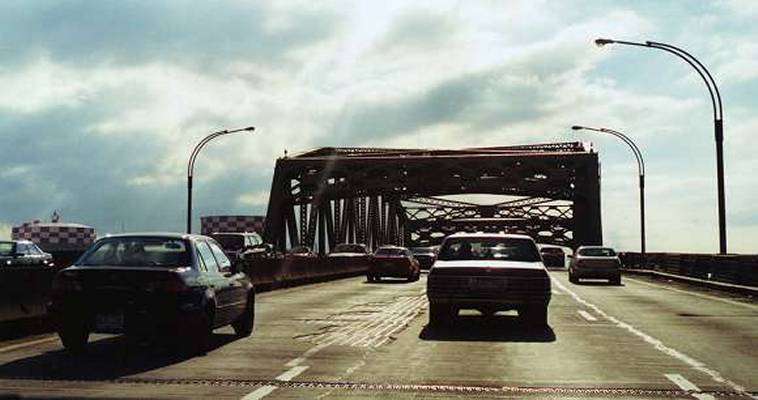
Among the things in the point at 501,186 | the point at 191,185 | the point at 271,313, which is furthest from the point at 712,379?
the point at 501,186

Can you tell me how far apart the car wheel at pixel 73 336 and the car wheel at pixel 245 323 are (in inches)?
103

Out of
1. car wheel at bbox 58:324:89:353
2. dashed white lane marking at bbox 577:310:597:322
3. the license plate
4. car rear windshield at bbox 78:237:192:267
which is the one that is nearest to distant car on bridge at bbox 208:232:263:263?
dashed white lane marking at bbox 577:310:597:322

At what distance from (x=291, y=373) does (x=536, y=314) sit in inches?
265

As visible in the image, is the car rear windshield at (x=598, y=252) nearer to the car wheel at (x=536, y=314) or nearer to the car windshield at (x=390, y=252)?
the car windshield at (x=390, y=252)

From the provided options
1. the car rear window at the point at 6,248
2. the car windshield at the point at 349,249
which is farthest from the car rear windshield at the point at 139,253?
the car windshield at the point at 349,249

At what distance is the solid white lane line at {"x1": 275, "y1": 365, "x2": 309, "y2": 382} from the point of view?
882cm

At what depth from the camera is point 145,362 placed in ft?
33.0

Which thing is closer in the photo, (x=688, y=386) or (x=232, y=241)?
(x=688, y=386)

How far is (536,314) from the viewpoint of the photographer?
1490 centimetres

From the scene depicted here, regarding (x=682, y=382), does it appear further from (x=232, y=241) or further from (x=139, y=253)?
(x=232, y=241)

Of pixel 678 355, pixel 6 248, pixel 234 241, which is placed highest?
pixel 234 241

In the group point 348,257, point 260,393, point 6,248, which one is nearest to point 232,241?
point 6,248

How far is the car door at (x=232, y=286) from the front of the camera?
39.3 feet

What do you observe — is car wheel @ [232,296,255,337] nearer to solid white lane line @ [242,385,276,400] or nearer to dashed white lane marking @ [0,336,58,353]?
dashed white lane marking @ [0,336,58,353]
